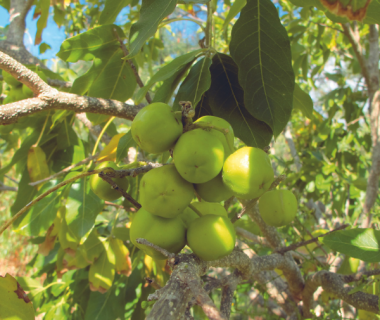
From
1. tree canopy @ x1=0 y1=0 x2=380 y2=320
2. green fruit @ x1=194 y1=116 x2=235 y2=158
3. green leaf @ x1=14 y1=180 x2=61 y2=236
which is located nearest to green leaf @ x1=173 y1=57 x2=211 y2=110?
tree canopy @ x1=0 y1=0 x2=380 y2=320

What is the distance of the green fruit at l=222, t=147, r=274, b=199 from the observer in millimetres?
615

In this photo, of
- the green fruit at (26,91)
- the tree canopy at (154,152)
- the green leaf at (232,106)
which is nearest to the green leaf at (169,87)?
the tree canopy at (154,152)

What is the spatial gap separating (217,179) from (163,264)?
3.32ft

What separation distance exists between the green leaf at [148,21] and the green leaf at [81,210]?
2.10 feet

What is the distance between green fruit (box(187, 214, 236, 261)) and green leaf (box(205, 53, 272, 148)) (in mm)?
325

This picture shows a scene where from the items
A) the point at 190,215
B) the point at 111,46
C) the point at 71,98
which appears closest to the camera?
the point at 190,215

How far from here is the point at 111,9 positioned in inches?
40.8

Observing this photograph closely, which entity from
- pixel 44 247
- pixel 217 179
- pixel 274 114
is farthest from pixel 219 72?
pixel 44 247

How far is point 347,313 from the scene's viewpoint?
2018 millimetres

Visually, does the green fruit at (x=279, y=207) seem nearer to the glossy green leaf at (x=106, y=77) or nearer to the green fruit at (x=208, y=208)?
the green fruit at (x=208, y=208)

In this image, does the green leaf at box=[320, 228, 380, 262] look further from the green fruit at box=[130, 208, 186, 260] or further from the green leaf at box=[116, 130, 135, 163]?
the green leaf at box=[116, 130, 135, 163]

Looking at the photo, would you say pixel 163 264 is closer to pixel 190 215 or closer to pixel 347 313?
pixel 190 215

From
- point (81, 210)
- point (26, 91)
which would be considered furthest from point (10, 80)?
point (81, 210)

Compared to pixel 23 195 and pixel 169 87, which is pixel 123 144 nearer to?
pixel 169 87
